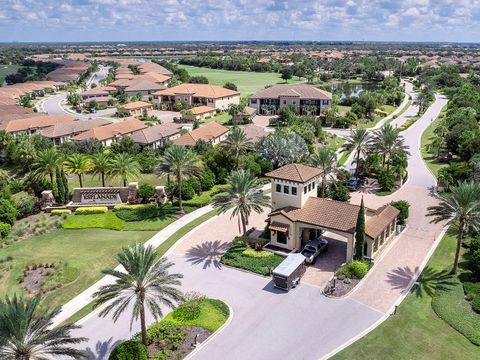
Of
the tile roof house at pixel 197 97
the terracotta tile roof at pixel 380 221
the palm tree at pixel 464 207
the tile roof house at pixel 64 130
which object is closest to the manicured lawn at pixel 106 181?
the tile roof house at pixel 64 130

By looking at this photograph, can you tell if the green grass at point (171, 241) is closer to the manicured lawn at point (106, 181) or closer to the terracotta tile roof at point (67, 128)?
the manicured lawn at point (106, 181)

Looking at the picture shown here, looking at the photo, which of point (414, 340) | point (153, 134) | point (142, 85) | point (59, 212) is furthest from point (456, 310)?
point (142, 85)

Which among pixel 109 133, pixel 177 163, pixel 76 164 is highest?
pixel 177 163

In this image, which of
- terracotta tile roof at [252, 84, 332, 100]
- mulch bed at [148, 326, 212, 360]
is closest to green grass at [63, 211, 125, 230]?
mulch bed at [148, 326, 212, 360]

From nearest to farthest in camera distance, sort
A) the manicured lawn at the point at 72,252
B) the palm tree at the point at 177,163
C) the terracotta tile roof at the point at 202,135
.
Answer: the manicured lawn at the point at 72,252
the palm tree at the point at 177,163
the terracotta tile roof at the point at 202,135

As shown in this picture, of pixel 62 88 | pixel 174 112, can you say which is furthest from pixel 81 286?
pixel 62 88

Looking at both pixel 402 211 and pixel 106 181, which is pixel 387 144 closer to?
pixel 402 211
